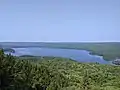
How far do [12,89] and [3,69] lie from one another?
3944mm

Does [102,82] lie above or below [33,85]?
below

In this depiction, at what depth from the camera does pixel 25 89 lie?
43.0 metres

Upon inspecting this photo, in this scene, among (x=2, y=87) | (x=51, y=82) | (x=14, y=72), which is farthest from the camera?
(x=51, y=82)

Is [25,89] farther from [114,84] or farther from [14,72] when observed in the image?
[114,84]

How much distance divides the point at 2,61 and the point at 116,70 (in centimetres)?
10204

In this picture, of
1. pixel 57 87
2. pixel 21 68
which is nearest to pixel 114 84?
pixel 57 87

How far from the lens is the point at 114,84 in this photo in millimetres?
92688

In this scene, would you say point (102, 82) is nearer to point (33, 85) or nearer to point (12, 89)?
point (33, 85)

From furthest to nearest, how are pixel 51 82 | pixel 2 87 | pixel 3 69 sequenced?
pixel 51 82
pixel 3 69
pixel 2 87

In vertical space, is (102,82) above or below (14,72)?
below

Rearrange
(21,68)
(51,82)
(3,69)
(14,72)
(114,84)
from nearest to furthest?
(3,69) < (14,72) < (21,68) < (51,82) < (114,84)

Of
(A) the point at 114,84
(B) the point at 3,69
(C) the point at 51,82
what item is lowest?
(A) the point at 114,84

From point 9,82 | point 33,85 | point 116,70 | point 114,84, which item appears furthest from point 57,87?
point 116,70

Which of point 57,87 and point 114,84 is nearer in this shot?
point 57,87
